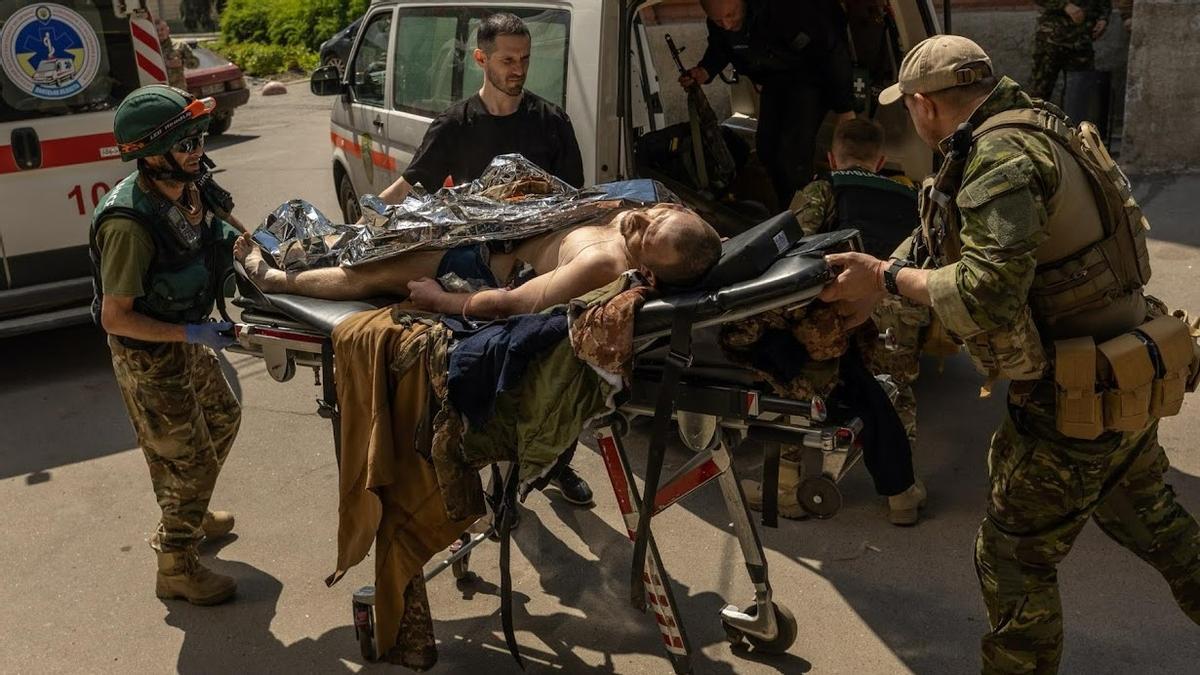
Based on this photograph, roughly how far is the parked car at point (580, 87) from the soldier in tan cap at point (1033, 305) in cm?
196

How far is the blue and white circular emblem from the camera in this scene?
6.36 meters

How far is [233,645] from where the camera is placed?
13.6 ft

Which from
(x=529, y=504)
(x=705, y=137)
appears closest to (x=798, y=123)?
(x=705, y=137)

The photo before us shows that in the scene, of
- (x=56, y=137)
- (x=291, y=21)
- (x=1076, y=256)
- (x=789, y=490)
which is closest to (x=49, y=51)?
(x=56, y=137)

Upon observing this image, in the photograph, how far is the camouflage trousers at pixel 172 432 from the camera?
4.29 metres

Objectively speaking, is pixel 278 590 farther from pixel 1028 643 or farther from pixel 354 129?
pixel 354 129

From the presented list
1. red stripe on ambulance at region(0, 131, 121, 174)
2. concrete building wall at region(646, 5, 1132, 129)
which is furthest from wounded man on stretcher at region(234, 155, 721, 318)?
concrete building wall at region(646, 5, 1132, 129)

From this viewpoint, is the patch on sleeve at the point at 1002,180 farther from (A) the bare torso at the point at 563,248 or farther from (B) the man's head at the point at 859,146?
(B) the man's head at the point at 859,146

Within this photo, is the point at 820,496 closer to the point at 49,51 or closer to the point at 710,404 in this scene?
the point at 710,404

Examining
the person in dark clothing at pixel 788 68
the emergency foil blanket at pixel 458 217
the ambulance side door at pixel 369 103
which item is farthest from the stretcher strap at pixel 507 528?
the ambulance side door at pixel 369 103

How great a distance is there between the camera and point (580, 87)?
511 centimetres

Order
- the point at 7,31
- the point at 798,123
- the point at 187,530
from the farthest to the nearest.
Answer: the point at 7,31, the point at 798,123, the point at 187,530

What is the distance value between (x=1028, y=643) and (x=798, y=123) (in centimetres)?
324

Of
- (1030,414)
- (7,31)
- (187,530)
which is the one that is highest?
(7,31)
